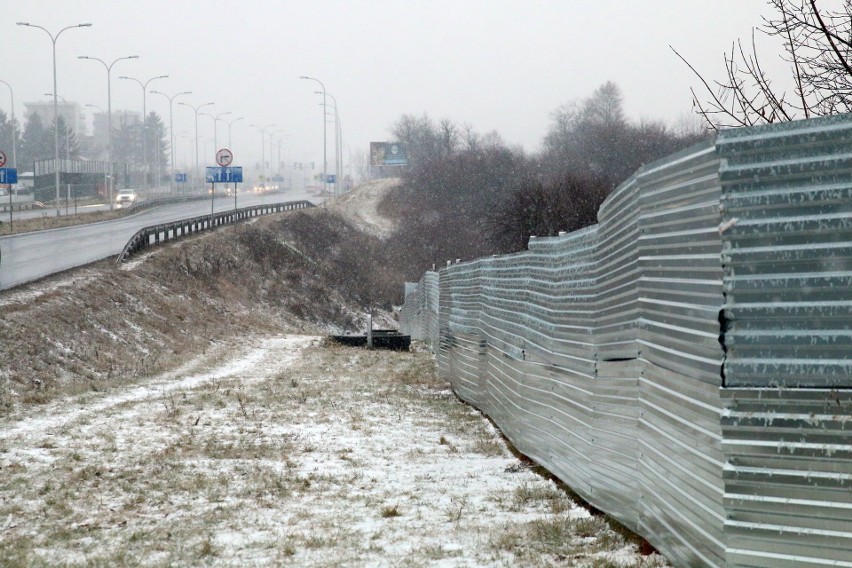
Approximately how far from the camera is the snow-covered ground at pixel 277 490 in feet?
19.1

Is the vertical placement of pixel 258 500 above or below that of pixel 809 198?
below

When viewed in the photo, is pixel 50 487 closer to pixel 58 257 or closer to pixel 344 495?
pixel 344 495

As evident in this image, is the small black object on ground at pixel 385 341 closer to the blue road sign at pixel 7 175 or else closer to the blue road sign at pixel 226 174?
the blue road sign at pixel 7 175

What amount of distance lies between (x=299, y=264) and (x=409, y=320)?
71.0 feet

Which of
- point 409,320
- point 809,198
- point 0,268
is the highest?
point 809,198

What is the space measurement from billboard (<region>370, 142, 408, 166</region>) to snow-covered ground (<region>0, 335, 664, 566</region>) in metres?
130

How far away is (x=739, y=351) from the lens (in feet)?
13.7

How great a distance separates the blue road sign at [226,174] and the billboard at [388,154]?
88.9m

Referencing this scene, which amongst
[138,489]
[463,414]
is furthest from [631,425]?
[463,414]

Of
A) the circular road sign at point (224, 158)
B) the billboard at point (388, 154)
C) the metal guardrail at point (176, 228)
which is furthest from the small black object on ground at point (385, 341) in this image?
the billboard at point (388, 154)

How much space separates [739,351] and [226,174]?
5055 cm

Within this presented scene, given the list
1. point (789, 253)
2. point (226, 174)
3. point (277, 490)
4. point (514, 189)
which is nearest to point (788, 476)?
point (789, 253)

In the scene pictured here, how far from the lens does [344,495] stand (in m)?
7.61

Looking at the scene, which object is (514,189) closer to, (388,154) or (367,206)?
(367,206)
